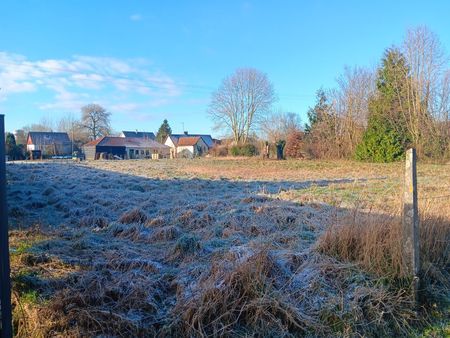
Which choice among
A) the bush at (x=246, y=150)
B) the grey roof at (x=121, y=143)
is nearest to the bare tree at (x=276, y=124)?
the bush at (x=246, y=150)

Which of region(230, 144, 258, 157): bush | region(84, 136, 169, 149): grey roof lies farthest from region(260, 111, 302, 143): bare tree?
region(84, 136, 169, 149): grey roof

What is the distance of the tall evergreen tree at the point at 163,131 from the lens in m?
81.1

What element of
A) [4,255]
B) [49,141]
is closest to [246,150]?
[4,255]

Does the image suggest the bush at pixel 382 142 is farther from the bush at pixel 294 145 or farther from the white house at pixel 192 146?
the white house at pixel 192 146

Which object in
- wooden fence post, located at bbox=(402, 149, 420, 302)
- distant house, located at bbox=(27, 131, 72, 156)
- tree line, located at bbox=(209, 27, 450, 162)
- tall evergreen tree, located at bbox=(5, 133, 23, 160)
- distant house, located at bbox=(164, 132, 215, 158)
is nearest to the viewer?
wooden fence post, located at bbox=(402, 149, 420, 302)

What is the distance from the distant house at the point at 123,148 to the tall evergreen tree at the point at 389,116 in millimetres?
36017

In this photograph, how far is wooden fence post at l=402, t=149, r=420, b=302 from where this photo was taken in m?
3.38

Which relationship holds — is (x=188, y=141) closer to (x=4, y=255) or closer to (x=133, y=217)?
(x=133, y=217)

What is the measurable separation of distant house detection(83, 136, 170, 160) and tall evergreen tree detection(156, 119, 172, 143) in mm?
15357

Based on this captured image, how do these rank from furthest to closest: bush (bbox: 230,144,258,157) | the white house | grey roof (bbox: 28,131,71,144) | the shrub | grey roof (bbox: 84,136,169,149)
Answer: the white house → grey roof (bbox: 28,131,71,144) → grey roof (bbox: 84,136,169,149) → bush (bbox: 230,144,258,157) → the shrub

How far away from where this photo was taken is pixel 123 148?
194ft

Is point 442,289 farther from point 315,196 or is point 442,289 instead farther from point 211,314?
point 315,196

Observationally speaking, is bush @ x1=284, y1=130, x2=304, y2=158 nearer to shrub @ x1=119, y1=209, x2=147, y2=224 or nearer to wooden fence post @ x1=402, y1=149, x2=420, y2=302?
shrub @ x1=119, y1=209, x2=147, y2=224

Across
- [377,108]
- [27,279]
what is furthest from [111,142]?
[27,279]
